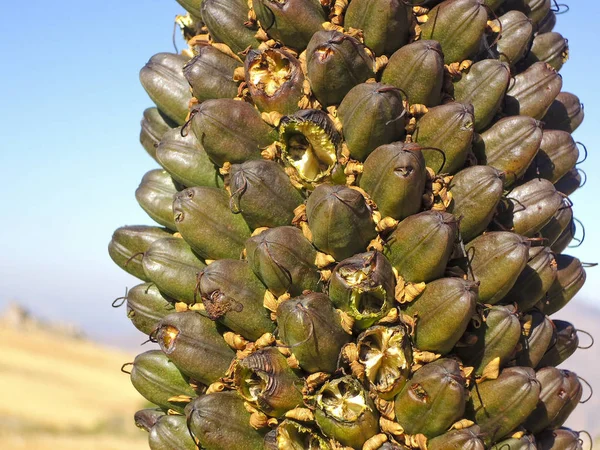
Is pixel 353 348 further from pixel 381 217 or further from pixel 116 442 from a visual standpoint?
pixel 116 442

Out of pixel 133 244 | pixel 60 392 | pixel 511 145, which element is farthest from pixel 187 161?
pixel 60 392

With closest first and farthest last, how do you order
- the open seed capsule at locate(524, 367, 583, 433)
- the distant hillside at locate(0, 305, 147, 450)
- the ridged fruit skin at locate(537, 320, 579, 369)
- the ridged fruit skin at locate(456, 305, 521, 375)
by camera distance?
1. the ridged fruit skin at locate(456, 305, 521, 375)
2. the open seed capsule at locate(524, 367, 583, 433)
3. the ridged fruit skin at locate(537, 320, 579, 369)
4. the distant hillside at locate(0, 305, 147, 450)

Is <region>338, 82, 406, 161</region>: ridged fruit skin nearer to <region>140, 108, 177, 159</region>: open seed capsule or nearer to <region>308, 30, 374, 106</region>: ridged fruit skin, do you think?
<region>308, 30, 374, 106</region>: ridged fruit skin

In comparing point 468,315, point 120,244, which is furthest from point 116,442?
point 468,315

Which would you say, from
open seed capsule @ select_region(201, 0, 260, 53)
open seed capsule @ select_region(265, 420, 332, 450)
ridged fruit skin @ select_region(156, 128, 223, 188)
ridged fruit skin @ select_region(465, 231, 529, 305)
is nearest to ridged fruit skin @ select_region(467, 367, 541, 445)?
ridged fruit skin @ select_region(465, 231, 529, 305)

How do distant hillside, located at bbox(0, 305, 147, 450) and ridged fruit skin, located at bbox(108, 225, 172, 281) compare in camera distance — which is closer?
ridged fruit skin, located at bbox(108, 225, 172, 281)

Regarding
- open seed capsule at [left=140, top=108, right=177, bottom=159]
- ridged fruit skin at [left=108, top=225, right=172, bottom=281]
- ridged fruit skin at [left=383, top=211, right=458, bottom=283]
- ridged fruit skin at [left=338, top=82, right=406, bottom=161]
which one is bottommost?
ridged fruit skin at [left=383, top=211, right=458, bottom=283]
